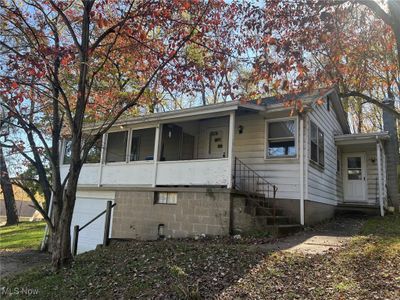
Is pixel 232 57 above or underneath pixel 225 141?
above

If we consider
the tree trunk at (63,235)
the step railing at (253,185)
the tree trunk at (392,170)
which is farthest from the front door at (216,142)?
the tree trunk at (392,170)

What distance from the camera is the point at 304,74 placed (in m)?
5.81

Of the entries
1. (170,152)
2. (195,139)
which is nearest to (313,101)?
(195,139)

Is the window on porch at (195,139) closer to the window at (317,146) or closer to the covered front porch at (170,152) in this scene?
the covered front porch at (170,152)

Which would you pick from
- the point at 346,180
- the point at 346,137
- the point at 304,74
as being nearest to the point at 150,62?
the point at 304,74

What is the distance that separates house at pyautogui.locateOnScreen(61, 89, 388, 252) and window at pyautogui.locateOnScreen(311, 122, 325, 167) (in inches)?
1.4

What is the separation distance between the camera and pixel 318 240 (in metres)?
8.41

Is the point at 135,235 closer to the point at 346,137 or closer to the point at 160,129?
the point at 160,129

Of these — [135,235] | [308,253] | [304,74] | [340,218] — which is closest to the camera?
[304,74]

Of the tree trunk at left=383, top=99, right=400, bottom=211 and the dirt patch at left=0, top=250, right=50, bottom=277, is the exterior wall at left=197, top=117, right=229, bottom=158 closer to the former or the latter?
the dirt patch at left=0, top=250, right=50, bottom=277

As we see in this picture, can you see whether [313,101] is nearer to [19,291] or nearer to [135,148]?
[135,148]

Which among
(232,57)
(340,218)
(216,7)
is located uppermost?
(216,7)

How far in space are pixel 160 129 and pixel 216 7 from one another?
17.1 ft

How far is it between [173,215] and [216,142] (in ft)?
11.6
